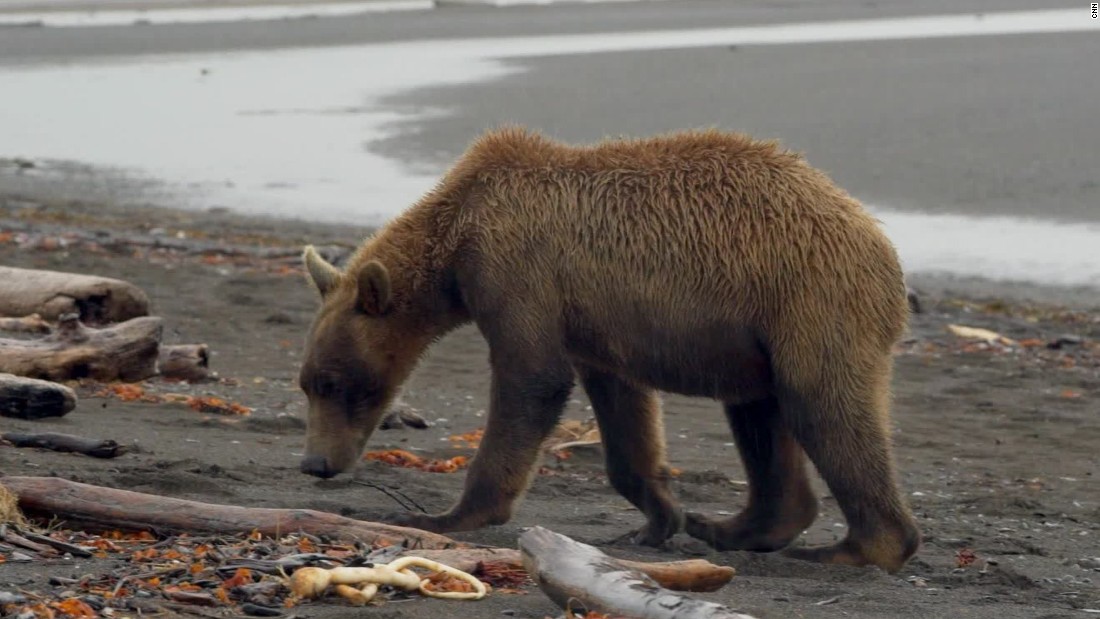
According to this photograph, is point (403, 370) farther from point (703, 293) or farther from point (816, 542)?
point (816, 542)

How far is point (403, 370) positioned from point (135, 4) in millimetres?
56152

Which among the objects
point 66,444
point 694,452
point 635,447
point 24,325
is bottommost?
point 694,452

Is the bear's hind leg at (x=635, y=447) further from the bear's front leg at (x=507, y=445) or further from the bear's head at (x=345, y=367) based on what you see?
the bear's head at (x=345, y=367)

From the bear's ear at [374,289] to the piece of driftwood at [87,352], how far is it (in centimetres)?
243

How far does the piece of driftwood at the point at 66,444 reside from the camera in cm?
705

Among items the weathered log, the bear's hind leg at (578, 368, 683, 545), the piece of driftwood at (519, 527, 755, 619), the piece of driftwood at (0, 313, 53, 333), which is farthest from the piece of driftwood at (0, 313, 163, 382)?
the piece of driftwood at (519, 527, 755, 619)

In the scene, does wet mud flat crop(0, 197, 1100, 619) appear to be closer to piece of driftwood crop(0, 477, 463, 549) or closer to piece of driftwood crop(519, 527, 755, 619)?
piece of driftwood crop(519, 527, 755, 619)

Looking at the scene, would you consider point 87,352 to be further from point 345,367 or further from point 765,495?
point 765,495

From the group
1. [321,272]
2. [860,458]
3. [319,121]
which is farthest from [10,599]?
[319,121]

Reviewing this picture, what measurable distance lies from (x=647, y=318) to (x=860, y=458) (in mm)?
1004

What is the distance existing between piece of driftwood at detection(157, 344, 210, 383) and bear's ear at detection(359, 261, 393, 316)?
2.90 metres

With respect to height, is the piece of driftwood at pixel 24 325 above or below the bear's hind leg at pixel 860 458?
below

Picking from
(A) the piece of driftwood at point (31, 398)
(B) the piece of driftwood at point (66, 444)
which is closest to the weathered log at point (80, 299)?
(A) the piece of driftwood at point (31, 398)

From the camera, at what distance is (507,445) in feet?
21.9
